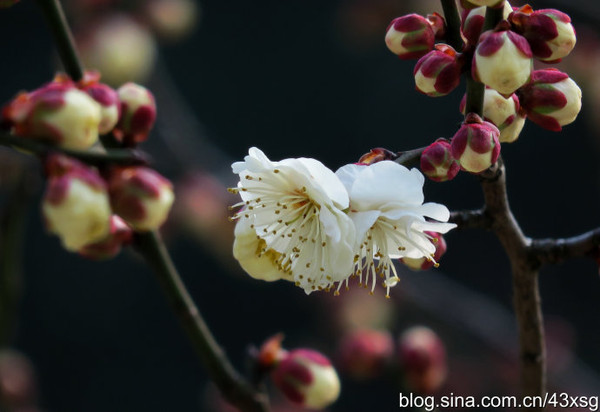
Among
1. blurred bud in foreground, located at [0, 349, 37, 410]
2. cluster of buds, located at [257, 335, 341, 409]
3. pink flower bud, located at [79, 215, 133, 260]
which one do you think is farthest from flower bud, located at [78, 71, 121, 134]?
blurred bud in foreground, located at [0, 349, 37, 410]

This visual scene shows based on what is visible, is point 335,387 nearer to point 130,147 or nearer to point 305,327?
point 130,147

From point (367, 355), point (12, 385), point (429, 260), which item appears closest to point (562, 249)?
point (429, 260)

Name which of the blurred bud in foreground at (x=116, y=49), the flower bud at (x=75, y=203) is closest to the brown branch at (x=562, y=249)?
the flower bud at (x=75, y=203)

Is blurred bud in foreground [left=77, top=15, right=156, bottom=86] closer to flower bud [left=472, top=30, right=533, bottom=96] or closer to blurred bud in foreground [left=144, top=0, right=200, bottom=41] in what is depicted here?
blurred bud in foreground [left=144, top=0, right=200, bottom=41]

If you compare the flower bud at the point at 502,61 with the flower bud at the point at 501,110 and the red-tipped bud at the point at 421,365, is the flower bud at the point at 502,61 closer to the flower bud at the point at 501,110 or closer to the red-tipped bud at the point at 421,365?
the flower bud at the point at 501,110

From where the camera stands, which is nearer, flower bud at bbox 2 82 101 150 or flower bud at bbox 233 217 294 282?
flower bud at bbox 2 82 101 150

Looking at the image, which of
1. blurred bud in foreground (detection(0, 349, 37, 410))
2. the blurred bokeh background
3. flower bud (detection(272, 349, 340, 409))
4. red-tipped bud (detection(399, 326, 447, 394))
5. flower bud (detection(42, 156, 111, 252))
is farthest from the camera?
the blurred bokeh background

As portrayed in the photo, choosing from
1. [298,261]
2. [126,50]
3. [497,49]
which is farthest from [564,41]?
[126,50]
